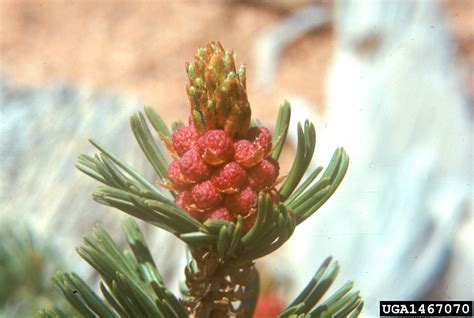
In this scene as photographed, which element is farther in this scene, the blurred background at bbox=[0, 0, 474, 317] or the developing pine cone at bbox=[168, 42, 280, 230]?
the blurred background at bbox=[0, 0, 474, 317]

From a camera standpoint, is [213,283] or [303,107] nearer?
[213,283]

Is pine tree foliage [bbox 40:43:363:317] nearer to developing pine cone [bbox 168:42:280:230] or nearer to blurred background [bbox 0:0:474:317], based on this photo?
developing pine cone [bbox 168:42:280:230]

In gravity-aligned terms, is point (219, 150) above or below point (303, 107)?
below

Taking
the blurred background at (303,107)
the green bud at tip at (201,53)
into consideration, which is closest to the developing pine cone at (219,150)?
the green bud at tip at (201,53)

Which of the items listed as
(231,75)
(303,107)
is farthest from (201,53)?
(303,107)

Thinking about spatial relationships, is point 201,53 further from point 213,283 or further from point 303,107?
point 303,107

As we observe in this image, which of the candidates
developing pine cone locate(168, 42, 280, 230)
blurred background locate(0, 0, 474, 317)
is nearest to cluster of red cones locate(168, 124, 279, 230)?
developing pine cone locate(168, 42, 280, 230)

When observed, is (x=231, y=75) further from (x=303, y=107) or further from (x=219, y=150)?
(x=303, y=107)
